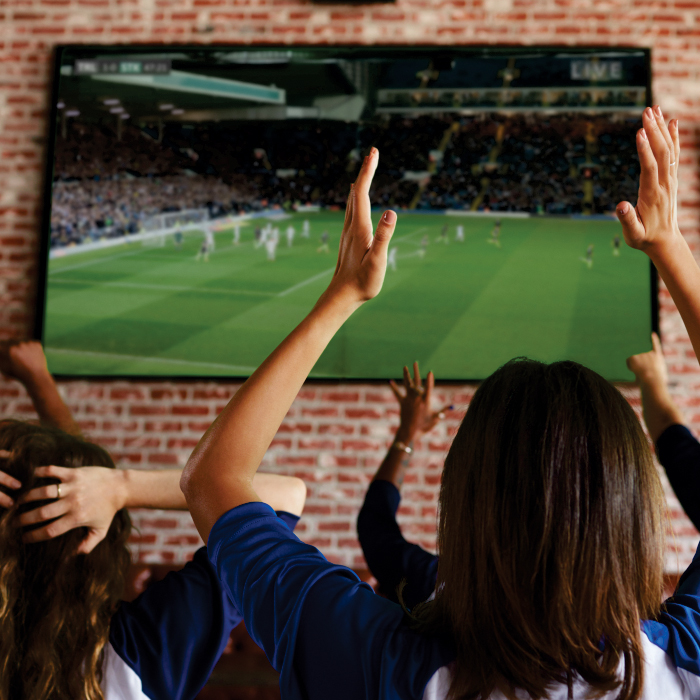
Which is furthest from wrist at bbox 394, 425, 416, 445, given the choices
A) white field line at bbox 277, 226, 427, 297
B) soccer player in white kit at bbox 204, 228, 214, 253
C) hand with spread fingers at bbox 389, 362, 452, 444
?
soccer player in white kit at bbox 204, 228, 214, 253

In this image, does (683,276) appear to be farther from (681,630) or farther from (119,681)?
(119,681)

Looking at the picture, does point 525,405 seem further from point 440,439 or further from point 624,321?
point 624,321

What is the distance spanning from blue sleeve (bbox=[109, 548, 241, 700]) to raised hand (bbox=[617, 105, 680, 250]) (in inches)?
35.0

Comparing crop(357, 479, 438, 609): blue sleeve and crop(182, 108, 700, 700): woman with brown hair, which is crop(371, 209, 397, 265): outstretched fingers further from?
crop(357, 479, 438, 609): blue sleeve

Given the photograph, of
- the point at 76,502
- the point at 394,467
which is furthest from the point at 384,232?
the point at 394,467

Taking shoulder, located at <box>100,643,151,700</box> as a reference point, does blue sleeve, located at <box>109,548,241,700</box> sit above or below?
above

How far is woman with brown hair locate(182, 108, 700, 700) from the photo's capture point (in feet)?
2.11

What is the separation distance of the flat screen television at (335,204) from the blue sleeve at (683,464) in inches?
70.2

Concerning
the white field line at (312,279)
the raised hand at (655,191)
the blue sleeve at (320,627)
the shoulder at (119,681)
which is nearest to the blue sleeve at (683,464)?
the raised hand at (655,191)

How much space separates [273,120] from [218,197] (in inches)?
19.1

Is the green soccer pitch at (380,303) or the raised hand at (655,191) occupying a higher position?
the raised hand at (655,191)

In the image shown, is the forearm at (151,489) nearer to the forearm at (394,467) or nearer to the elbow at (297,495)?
the elbow at (297,495)

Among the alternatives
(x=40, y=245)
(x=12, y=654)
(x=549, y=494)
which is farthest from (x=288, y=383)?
(x=40, y=245)

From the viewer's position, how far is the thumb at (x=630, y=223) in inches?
31.4
